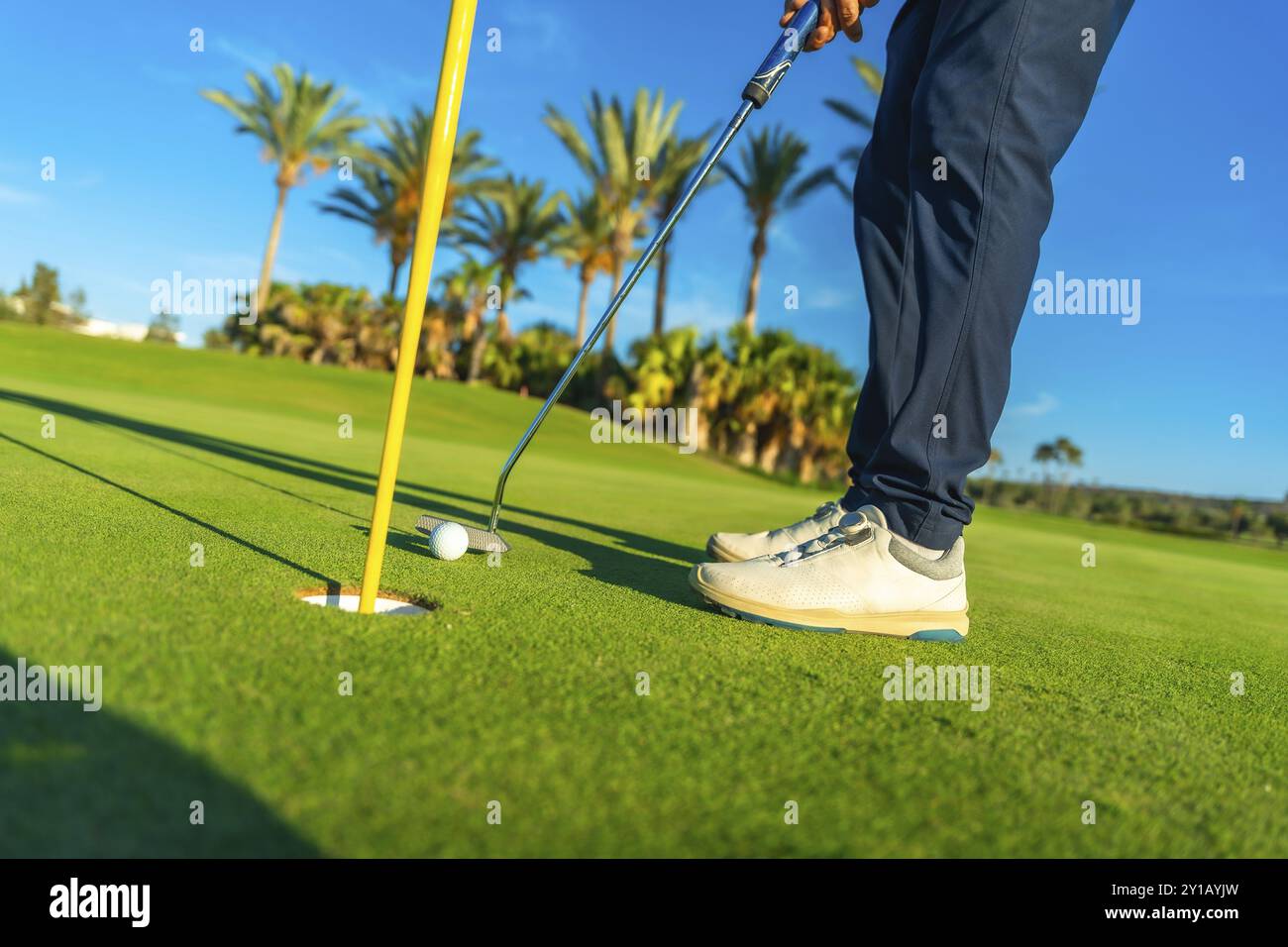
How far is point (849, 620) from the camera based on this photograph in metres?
2.14

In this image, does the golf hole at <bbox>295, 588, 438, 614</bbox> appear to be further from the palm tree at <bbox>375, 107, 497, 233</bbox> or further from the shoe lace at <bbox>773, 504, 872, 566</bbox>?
the palm tree at <bbox>375, 107, 497, 233</bbox>

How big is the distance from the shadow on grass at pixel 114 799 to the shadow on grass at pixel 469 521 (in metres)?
1.07

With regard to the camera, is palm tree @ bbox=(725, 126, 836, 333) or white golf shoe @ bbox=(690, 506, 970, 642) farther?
palm tree @ bbox=(725, 126, 836, 333)

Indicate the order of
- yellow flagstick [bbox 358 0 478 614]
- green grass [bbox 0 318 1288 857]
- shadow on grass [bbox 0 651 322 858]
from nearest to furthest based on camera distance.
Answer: shadow on grass [bbox 0 651 322 858] → green grass [bbox 0 318 1288 857] → yellow flagstick [bbox 358 0 478 614]

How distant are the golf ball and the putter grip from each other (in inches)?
65.7

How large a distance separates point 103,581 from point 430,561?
933 mm

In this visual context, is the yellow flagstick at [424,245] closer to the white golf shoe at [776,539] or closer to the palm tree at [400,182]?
the white golf shoe at [776,539]

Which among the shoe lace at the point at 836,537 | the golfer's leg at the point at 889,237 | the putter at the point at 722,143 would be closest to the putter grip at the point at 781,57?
the putter at the point at 722,143

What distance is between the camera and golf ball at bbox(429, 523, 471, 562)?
8.20 feet

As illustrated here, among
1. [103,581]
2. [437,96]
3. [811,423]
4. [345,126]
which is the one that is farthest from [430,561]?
[345,126]

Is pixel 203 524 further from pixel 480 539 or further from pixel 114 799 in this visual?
pixel 114 799

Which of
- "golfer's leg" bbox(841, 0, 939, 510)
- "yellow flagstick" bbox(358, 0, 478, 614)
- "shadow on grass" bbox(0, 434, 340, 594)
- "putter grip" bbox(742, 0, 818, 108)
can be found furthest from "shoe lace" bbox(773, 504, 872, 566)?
"putter grip" bbox(742, 0, 818, 108)

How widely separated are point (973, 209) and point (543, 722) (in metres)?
1.78

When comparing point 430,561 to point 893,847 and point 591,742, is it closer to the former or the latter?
point 591,742
